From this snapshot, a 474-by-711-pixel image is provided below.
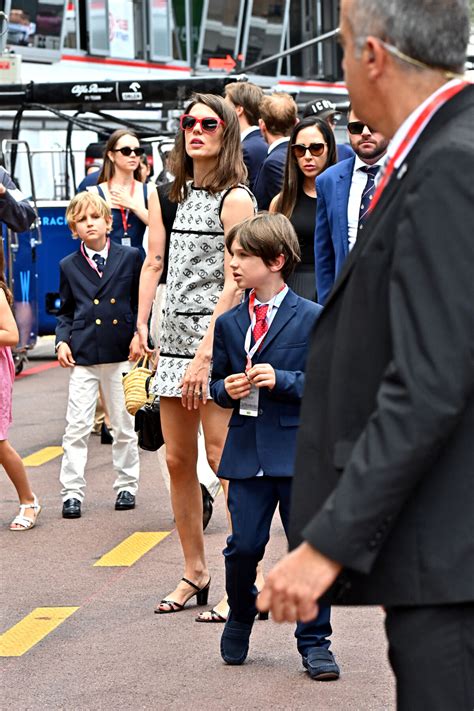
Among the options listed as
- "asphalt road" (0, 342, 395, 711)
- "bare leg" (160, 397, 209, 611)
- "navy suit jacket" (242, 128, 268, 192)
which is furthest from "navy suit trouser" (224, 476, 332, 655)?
"navy suit jacket" (242, 128, 268, 192)

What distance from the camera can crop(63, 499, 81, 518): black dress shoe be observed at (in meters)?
8.00

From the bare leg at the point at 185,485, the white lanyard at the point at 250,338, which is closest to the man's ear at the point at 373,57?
the white lanyard at the point at 250,338

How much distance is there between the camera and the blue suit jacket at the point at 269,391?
Answer: 4922 mm

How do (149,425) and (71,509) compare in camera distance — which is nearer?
(149,425)

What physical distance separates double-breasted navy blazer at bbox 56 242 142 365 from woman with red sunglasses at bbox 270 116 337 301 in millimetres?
1474

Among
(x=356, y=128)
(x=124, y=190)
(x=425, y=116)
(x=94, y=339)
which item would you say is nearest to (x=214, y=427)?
(x=356, y=128)

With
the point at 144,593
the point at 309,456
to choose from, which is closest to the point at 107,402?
the point at 144,593

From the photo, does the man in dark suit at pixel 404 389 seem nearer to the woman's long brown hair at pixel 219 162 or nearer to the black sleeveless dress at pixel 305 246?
the woman's long brown hair at pixel 219 162

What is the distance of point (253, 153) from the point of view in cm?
841

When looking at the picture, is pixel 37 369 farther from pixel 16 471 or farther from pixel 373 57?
pixel 373 57

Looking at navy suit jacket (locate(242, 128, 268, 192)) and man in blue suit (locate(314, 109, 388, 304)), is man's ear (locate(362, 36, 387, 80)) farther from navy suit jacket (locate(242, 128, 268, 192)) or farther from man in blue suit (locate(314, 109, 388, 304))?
navy suit jacket (locate(242, 128, 268, 192))

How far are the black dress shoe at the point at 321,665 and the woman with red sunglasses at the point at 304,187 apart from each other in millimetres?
2393

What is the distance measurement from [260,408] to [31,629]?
1461 millimetres

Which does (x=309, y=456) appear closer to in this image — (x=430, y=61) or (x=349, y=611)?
(x=430, y=61)
